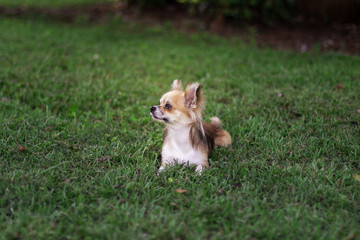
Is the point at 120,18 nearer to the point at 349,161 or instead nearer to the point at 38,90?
the point at 38,90

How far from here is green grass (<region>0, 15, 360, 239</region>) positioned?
291 centimetres

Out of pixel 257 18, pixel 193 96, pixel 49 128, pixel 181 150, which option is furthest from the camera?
pixel 257 18

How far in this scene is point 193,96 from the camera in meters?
3.54

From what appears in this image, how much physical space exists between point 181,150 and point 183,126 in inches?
10.8

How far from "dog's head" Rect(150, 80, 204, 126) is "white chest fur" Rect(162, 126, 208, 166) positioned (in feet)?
0.38

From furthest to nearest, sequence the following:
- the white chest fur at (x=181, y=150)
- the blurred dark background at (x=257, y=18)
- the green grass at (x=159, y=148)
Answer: the blurred dark background at (x=257, y=18) < the white chest fur at (x=181, y=150) < the green grass at (x=159, y=148)

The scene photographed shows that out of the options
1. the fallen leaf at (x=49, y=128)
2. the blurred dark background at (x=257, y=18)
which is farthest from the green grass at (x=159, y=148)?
the blurred dark background at (x=257, y=18)

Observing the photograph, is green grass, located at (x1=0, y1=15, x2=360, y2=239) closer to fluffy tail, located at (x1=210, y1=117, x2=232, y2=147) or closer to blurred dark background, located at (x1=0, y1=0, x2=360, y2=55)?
fluffy tail, located at (x1=210, y1=117, x2=232, y2=147)

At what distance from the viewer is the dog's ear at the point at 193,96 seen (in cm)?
350

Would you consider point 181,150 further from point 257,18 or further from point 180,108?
point 257,18

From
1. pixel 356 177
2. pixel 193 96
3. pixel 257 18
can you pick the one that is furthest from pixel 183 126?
pixel 257 18

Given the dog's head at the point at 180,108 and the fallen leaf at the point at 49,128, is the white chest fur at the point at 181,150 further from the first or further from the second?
the fallen leaf at the point at 49,128

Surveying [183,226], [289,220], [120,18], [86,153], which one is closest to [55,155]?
[86,153]

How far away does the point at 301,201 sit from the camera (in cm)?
324
